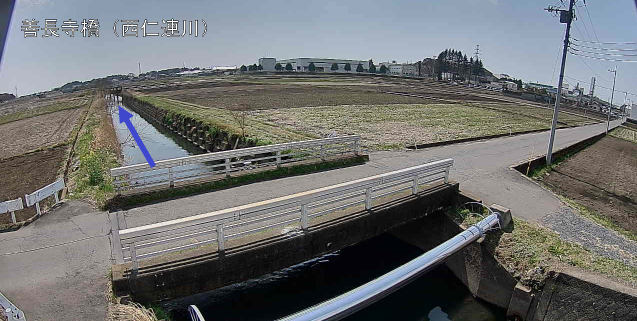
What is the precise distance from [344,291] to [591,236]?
6019 millimetres

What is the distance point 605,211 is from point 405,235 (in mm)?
6519

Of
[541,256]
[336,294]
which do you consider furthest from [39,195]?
[541,256]

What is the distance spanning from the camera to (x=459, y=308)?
8445 mm

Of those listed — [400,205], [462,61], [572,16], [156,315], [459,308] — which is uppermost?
[462,61]

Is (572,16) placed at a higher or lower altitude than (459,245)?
higher

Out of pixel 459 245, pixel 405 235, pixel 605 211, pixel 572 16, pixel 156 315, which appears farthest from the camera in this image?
pixel 572 16

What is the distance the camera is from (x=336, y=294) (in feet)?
28.6

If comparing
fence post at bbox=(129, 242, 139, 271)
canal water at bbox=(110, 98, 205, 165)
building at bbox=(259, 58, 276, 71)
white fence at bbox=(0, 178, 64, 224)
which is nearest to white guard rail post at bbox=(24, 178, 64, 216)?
white fence at bbox=(0, 178, 64, 224)

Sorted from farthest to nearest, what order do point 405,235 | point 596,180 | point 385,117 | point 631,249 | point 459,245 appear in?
point 385,117, point 596,180, point 405,235, point 631,249, point 459,245

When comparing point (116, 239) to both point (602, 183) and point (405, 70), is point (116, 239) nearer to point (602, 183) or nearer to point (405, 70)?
point (602, 183)

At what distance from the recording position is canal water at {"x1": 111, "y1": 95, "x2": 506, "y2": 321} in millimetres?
7828

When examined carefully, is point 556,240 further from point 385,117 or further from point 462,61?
point 462,61

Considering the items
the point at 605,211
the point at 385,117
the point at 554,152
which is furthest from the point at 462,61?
the point at 605,211

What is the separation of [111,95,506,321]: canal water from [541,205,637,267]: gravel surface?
2667 millimetres
